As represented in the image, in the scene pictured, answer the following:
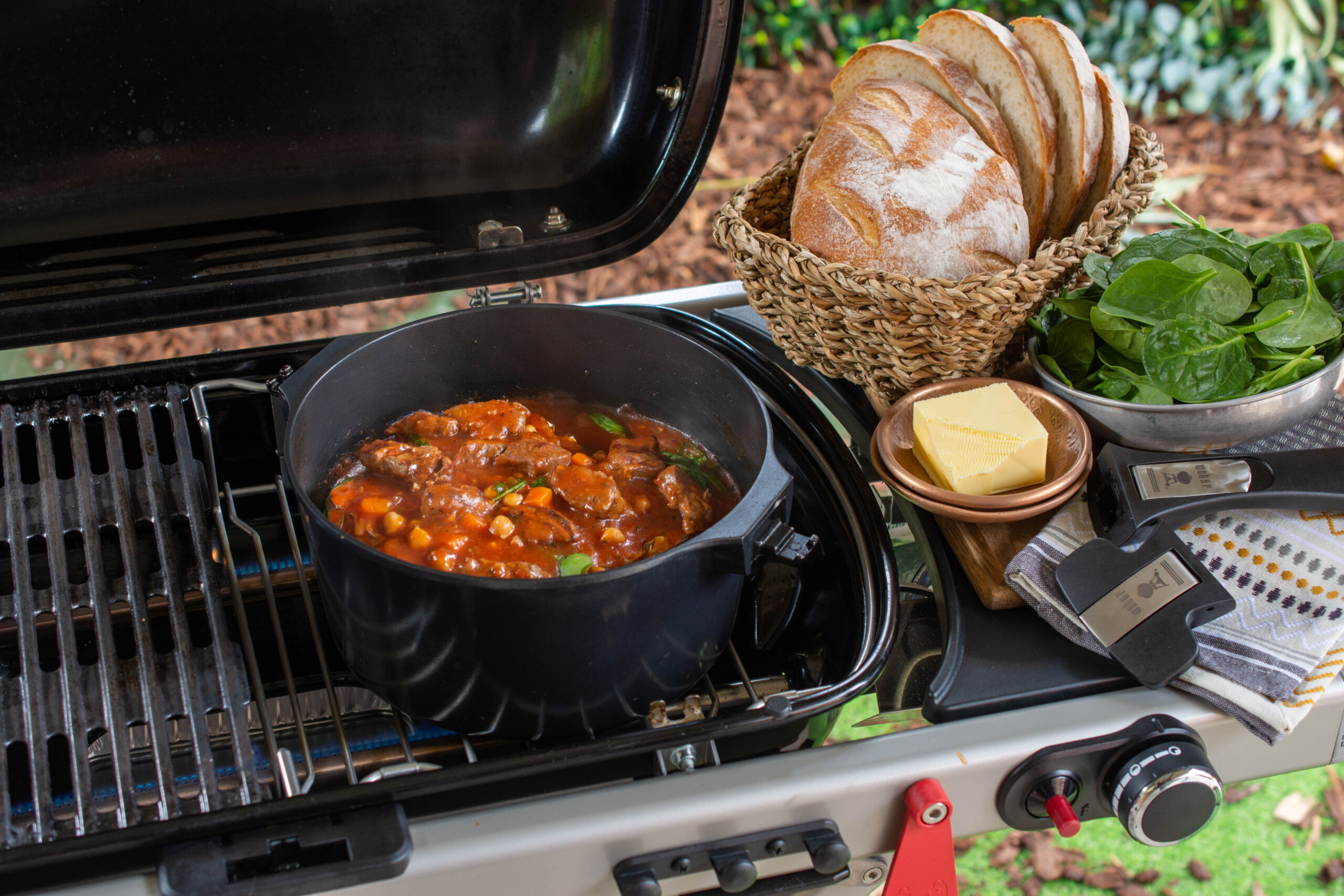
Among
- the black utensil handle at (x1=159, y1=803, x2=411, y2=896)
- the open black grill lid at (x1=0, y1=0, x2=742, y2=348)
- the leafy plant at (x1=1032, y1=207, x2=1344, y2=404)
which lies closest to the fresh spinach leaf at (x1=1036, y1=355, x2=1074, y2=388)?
the leafy plant at (x1=1032, y1=207, x2=1344, y2=404)

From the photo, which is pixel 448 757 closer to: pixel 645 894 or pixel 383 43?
pixel 645 894

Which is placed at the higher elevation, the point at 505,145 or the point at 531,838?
the point at 505,145

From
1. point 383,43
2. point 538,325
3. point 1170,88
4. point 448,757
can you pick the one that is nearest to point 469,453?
point 538,325

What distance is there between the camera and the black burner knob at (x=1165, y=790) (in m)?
0.95

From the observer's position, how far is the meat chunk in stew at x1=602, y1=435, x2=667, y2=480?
121 centimetres

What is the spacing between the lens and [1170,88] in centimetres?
449

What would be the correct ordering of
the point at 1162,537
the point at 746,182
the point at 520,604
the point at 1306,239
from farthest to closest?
the point at 746,182
the point at 1306,239
the point at 1162,537
the point at 520,604

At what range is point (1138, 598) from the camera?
3.47 feet

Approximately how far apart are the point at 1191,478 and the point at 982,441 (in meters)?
0.24

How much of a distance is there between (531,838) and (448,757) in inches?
7.6

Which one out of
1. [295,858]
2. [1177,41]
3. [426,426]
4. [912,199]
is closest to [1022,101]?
[912,199]

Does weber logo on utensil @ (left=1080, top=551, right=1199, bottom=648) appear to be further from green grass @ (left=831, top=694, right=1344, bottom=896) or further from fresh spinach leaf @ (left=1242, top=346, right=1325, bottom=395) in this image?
green grass @ (left=831, top=694, right=1344, bottom=896)

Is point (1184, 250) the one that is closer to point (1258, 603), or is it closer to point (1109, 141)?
point (1109, 141)

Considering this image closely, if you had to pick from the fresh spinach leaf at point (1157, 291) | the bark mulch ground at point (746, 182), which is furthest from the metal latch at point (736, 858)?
the bark mulch ground at point (746, 182)
